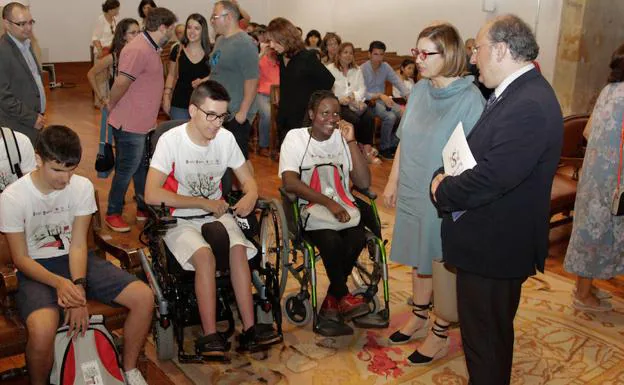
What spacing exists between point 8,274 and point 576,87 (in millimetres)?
6725

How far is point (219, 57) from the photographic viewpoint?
169 inches

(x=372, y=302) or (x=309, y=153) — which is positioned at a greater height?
(x=309, y=153)

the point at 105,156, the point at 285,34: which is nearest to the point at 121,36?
the point at 105,156

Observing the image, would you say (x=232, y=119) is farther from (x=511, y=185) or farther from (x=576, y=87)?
(x=576, y=87)

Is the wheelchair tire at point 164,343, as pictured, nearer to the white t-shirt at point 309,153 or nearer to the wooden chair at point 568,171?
the white t-shirt at point 309,153

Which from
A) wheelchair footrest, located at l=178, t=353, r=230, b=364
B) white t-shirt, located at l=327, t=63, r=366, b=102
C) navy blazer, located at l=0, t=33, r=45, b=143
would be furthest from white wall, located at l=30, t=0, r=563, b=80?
wheelchair footrest, located at l=178, t=353, r=230, b=364

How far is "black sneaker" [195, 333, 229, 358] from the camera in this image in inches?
110

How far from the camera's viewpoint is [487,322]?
217 centimetres

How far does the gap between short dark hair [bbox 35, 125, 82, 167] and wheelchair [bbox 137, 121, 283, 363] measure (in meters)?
0.51

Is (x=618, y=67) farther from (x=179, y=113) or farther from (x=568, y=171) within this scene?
(x=179, y=113)

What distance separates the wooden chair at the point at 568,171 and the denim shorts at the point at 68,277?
2.89 m

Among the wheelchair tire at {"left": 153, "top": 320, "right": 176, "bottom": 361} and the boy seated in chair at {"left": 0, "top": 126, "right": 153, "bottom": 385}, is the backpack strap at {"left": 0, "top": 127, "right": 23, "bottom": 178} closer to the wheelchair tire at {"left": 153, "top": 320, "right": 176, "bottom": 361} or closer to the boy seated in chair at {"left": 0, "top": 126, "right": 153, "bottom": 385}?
the boy seated in chair at {"left": 0, "top": 126, "right": 153, "bottom": 385}

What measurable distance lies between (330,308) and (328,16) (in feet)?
33.3

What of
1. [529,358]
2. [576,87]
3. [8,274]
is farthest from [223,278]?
[576,87]
